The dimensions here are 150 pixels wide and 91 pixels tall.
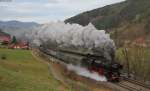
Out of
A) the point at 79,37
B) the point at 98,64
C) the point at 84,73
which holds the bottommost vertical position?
the point at 84,73

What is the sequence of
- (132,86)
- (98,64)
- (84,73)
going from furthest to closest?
(84,73)
(98,64)
(132,86)

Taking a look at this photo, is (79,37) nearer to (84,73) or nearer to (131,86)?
(84,73)

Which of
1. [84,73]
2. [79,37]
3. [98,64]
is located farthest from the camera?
[79,37]

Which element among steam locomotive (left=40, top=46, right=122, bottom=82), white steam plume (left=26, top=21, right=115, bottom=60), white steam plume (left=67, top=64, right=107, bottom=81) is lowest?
white steam plume (left=67, top=64, right=107, bottom=81)

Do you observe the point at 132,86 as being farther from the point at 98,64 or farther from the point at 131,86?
the point at 98,64

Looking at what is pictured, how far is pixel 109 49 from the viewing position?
54.6m

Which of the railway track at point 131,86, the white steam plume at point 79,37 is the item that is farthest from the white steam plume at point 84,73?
the white steam plume at point 79,37

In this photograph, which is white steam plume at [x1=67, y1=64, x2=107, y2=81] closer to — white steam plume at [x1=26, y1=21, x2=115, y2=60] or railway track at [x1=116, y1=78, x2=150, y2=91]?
railway track at [x1=116, y1=78, x2=150, y2=91]

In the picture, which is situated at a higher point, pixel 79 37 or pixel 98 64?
pixel 79 37

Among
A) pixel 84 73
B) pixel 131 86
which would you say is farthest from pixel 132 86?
pixel 84 73

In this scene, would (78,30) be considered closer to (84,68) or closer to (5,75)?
(84,68)

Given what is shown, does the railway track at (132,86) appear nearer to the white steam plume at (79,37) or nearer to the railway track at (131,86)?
the railway track at (131,86)

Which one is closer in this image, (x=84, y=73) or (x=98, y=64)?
(x=98, y=64)

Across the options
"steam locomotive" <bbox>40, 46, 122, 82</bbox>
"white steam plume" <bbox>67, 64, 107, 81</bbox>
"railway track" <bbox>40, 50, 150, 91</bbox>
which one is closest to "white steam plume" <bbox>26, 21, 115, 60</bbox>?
"steam locomotive" <bbox>40, 46, 122, 82</bbox>
